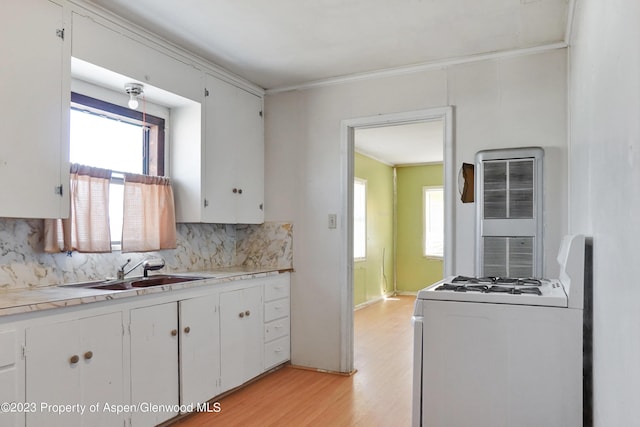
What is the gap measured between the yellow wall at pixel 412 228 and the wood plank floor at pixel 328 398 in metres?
3.96

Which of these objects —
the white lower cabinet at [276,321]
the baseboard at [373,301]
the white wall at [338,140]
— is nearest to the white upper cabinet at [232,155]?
the white wall at [338,140]

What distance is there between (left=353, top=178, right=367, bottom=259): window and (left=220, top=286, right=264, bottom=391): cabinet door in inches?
144

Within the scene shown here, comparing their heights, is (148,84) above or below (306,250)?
above

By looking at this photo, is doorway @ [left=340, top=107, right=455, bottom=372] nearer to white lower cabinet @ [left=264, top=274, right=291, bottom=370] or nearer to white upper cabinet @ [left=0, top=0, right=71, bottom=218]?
white lower cabinet @ [left=264, top=274, right=291, bottom=370]

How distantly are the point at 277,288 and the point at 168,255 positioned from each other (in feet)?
2.97

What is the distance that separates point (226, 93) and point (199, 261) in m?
1.37

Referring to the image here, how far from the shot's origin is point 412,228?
8.37 metres

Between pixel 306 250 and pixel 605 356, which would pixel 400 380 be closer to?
pixel 306 250

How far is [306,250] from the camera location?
3912mm

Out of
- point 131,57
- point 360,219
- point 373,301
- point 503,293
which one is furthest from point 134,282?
point 373,301

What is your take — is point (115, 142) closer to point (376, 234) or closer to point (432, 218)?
point (376, 234)

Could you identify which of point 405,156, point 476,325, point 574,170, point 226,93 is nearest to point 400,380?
point 476,325

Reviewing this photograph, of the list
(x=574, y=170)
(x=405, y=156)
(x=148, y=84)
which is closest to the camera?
(x=574, y=170)

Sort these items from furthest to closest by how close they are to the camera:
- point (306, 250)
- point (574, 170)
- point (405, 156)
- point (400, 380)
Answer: point (405, 156)
point (306, 250)
point (400, 380)
point (574, 170)
